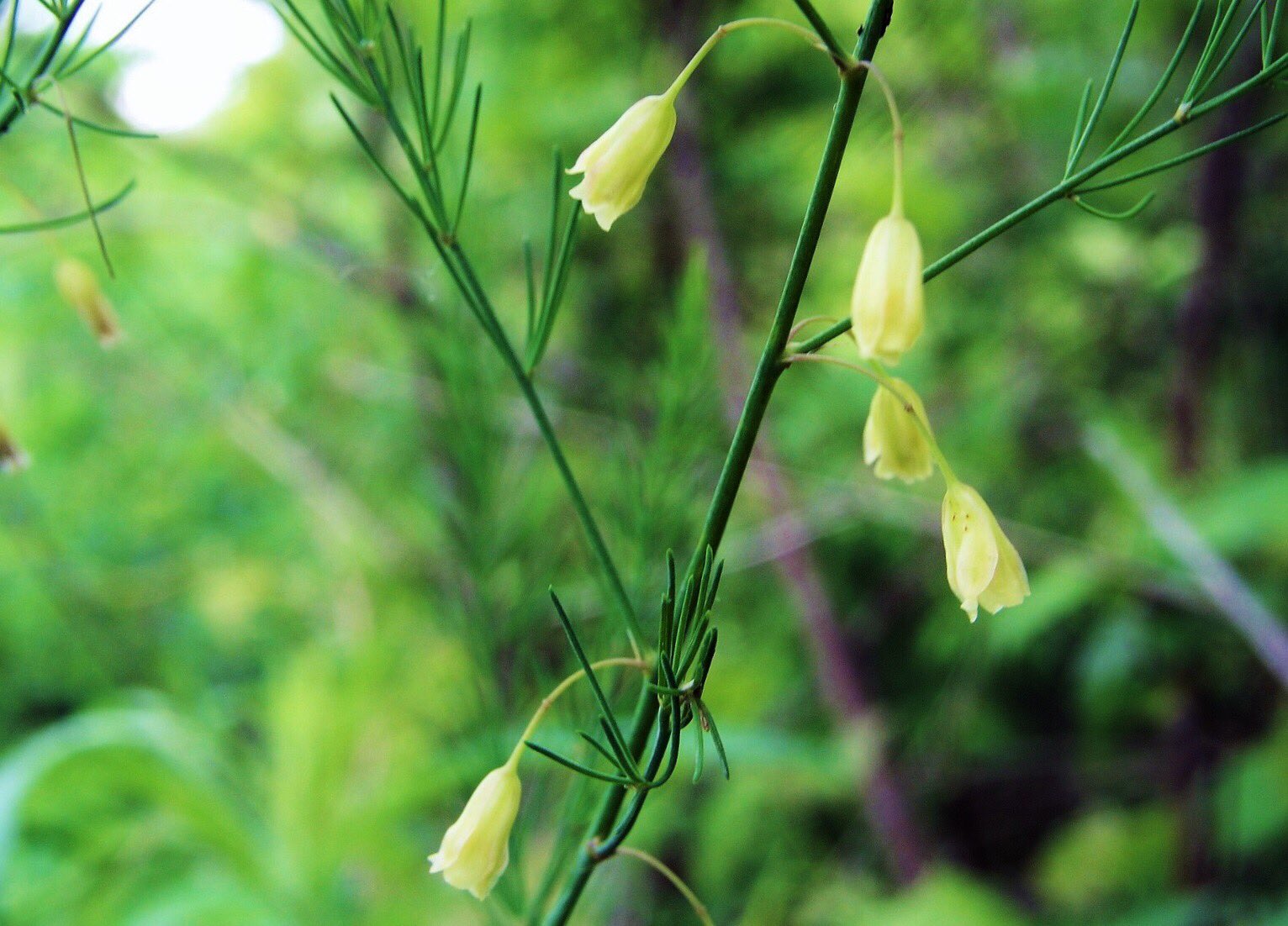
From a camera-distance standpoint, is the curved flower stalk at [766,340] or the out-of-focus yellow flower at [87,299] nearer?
the curved flower stalk at [766,340]

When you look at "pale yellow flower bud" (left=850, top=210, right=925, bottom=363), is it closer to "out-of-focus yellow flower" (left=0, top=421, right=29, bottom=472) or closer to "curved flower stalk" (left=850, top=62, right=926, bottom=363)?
"curved flower stalk" (left=850, top=62, right=926, bottom=363)

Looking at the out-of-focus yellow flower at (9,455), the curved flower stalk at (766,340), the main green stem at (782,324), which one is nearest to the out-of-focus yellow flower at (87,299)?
the out-of-focus yellow flower at (9,455)

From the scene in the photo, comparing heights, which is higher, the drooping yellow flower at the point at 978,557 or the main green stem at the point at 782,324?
the main green stem at the point at 782,324

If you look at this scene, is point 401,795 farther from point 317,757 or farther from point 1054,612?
point 1054,612

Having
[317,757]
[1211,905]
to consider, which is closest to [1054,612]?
[1211,905]

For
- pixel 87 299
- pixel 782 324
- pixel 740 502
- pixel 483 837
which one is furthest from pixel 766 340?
pixel 740 502

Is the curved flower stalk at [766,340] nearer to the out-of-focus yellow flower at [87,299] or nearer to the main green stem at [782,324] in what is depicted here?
the main green stem at [782,324]

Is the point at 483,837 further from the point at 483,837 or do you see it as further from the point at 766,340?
the point at 766,340
